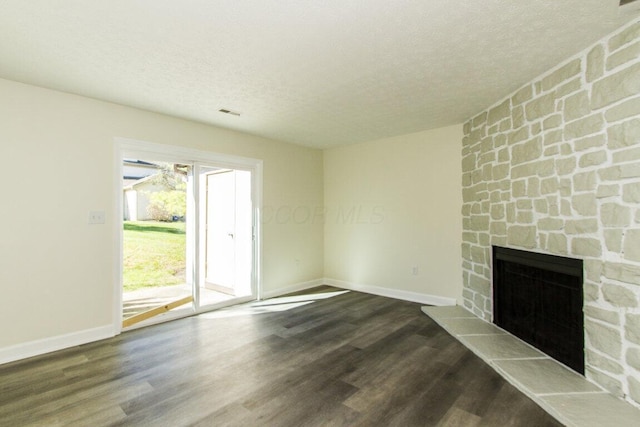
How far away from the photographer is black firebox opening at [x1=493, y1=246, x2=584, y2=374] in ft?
8.15

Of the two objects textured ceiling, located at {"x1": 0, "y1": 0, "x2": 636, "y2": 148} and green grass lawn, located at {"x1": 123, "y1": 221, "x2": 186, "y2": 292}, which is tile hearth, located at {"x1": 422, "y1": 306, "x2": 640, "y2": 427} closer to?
textured ceiling, located at {"x1": 0, "y1": 0, "x2": 636, "y2": 148}

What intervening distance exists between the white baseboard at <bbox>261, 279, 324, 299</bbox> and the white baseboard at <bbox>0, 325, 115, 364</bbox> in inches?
83.4

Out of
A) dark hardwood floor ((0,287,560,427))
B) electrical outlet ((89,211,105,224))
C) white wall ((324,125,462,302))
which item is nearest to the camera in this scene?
dark hardwood floor ((0,287,560,427))

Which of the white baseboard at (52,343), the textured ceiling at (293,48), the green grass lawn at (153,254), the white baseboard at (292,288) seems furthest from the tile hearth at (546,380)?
the white baseboard at (52,343)

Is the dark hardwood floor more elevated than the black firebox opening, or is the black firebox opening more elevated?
the black firebox opening

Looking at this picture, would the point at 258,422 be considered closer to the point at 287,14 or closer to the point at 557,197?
the point at 287,14

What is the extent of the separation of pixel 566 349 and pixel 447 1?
9.18 feet

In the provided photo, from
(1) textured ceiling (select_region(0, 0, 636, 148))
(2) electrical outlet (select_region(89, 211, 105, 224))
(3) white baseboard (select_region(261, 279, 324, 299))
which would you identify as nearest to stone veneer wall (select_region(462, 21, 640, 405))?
(1) textured ceiling (select_region(0, 0, 636, 148))

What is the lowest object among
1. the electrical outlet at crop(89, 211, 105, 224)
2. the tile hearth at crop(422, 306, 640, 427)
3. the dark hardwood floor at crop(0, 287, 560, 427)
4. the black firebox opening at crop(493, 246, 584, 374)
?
the dark hardwood floor at crop(0, 287, 560, 427)

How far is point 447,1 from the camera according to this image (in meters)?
1.81

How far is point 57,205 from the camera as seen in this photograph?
9.93 ft

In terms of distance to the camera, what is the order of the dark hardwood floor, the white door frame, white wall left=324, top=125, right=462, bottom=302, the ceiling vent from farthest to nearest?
white wall left=324, top=125, right=462, bottom=302
the ceiling vent
the white door frame
the dark hardwood floor

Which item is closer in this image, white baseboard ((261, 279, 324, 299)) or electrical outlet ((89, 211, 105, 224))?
electrical outlet ((89, 211, 105, 224))

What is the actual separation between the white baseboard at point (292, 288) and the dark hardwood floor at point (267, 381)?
4.25ft
